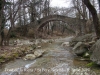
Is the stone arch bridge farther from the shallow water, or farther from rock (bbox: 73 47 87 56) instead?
the shallow water

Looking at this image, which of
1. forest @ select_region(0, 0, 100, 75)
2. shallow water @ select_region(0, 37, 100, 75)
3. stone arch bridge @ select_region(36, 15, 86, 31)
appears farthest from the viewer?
stone arch bridge @ select_region(36, 15, 86, 31)

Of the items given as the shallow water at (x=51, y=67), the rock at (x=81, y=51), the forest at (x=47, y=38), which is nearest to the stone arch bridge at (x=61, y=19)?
the forest at (x=47, y=38)

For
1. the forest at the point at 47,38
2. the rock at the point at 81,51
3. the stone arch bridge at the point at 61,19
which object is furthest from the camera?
the stone arch bridge at the point at 61,19

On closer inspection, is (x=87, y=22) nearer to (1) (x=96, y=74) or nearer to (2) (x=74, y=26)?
(2) (x=74, y=26)

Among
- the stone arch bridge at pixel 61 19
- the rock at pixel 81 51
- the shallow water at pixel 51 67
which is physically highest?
the stone arch bridge at pixel 61 19

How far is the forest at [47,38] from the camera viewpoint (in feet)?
25.8

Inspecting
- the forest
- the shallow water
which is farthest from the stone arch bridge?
the shallow water

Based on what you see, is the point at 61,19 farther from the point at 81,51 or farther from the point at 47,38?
the point at 81,51

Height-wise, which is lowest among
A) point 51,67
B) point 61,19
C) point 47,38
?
point 47,38

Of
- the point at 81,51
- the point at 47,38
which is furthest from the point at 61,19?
the point at 81,51

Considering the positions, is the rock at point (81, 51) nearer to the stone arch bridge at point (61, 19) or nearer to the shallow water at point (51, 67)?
the shallow water at point (51, 67)

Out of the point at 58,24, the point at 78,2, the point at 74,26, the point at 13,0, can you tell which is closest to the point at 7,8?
the point at 13,0

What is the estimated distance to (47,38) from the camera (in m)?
29.7

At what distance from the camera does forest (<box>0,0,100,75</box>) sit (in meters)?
7.86
